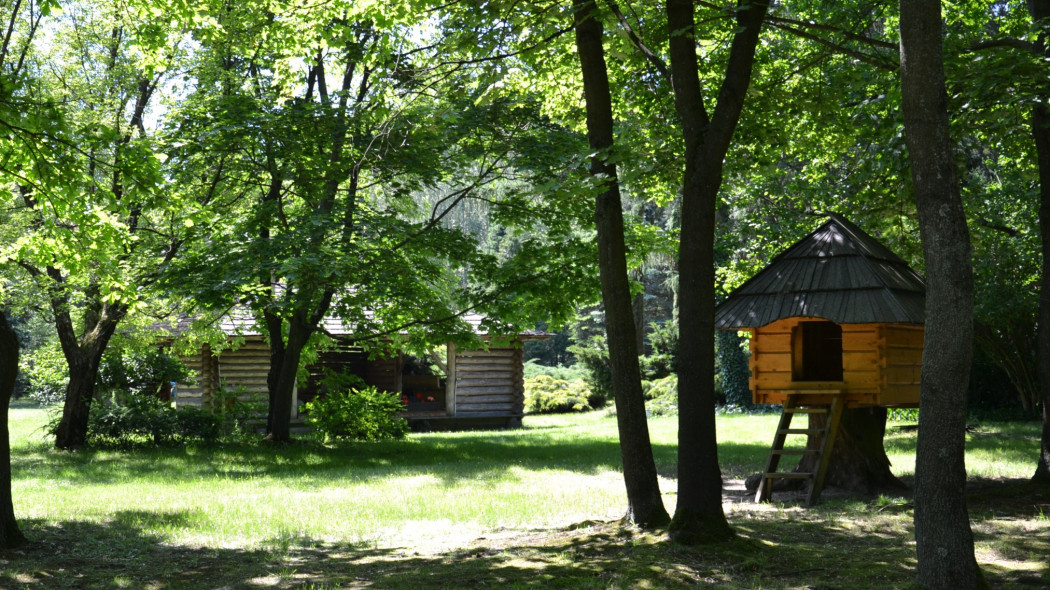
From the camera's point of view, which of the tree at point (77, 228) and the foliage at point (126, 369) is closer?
the tree at point (77, 228)

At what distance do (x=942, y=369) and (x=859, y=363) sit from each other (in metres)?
6.02

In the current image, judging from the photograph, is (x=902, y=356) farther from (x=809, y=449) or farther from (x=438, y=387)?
(x=438, y=387)

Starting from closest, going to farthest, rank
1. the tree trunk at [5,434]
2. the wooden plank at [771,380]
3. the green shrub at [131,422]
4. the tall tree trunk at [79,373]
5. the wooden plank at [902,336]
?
1. the tree trunk at [5,434]
2. the wooden plank at [902,336]
3. the wooden plank at [771,380]
4. the tall tree trunk at [79,373]
5. the green shrub at [131,422]

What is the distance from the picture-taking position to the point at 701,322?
7363 millimetres

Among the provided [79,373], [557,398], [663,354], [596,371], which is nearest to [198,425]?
[79,373]

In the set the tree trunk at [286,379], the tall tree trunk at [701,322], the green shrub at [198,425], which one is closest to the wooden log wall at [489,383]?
the tree trunk at [286,379]

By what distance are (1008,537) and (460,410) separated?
2091 cm

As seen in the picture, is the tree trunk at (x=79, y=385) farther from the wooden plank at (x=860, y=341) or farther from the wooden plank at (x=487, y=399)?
the wooden plank at (x=860, y=341)

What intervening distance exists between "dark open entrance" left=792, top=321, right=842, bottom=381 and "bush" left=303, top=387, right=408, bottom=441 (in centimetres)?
1145

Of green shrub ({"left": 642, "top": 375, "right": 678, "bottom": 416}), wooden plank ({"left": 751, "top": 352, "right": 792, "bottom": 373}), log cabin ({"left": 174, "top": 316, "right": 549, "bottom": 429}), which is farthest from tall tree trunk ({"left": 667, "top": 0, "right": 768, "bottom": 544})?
green shrub ({"left": 642, "top": 375, "right": 678, "bottom": 416})

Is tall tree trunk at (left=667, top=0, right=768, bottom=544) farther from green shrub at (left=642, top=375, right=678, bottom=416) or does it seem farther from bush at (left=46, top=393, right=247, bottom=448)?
green shrub at (left=642, top=375, right=678, bottom=416)

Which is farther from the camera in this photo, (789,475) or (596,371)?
(596,371)

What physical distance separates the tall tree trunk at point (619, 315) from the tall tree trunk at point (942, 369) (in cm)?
333

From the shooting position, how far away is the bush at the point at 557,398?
112 ft
